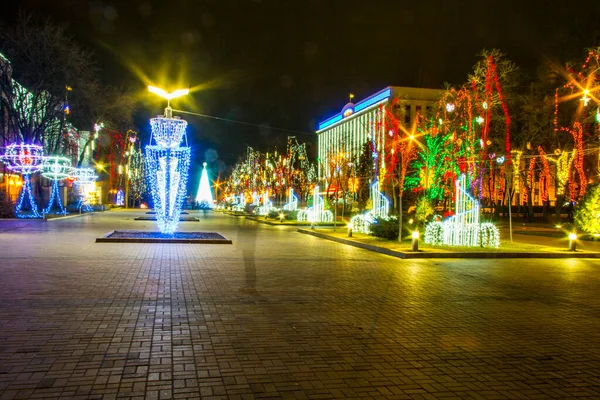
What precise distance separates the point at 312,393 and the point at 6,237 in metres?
19.9

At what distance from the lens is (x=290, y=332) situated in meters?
7.24

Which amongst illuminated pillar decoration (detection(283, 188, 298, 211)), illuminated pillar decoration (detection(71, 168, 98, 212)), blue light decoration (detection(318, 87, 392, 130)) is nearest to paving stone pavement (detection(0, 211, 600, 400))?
illuminated pillar decoration (detection(71, 168, 98, 212))

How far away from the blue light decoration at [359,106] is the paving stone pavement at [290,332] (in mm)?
92401

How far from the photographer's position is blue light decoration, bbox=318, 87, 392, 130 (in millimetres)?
104219

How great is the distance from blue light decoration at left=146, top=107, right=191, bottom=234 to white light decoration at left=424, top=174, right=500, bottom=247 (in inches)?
406

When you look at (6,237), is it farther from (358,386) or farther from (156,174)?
(358,386)

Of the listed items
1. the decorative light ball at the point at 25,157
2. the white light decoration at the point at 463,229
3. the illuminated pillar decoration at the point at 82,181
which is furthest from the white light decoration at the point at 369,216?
the illuminated pillar decoration at the point at 82,181

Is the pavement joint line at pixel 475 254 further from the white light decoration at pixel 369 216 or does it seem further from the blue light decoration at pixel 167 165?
the blue light decoration at pixel 167 165

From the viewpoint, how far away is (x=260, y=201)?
249ft

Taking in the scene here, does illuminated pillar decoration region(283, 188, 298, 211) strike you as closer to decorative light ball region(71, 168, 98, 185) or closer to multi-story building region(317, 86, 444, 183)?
decorative light ball region(71, 168, 98, 185)

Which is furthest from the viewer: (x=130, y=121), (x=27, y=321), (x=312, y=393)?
(x=130, y=121)

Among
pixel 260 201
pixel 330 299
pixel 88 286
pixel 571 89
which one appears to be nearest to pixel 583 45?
pixel 571 89

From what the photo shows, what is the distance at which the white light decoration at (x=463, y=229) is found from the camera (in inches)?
783

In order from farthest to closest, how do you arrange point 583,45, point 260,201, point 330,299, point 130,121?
point 260,201 < point 130,121 < point 583,45 < point 330,299
